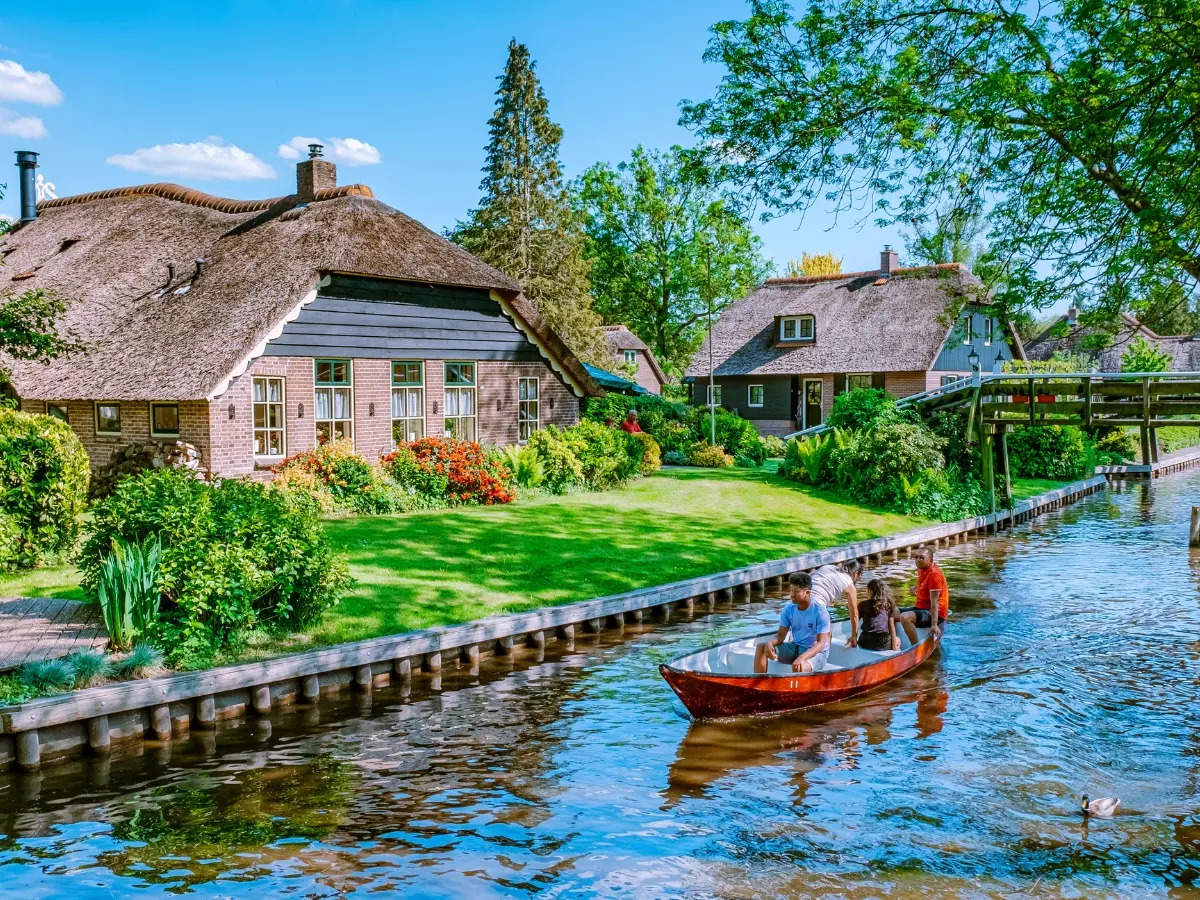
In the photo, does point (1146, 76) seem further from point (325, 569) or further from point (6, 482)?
point (6, 482)

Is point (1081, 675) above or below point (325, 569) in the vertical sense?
below

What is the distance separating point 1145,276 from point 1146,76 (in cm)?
280

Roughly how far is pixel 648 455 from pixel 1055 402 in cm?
1066

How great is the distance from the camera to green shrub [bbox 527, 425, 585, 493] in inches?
949

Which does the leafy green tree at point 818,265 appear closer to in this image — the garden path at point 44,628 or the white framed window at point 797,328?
the white framed window at point 797,328

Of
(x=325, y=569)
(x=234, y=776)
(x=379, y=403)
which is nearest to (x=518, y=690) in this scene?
(x=325, y=569)

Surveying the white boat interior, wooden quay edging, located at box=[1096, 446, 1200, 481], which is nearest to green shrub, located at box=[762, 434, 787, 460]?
wooden quay edging, located at box=[1096, 446, 1200, 481]

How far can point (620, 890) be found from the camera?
752cm

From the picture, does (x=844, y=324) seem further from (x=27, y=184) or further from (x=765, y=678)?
(x=765, y=678)

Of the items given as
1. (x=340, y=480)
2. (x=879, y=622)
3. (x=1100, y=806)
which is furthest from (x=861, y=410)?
(x=1100, y=806)

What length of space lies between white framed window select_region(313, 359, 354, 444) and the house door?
28.2 metres

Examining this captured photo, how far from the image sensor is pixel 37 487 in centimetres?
1456

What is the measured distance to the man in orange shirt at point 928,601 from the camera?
45.3ft

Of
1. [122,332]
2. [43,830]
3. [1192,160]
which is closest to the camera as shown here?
[43,830]
